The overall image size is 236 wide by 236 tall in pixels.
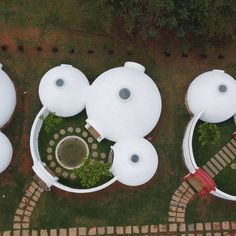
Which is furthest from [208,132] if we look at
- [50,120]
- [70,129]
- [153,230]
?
[50,120]

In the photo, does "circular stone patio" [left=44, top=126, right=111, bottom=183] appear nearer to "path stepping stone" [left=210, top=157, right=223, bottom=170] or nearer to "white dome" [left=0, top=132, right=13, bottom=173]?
"white dome" [left=0, top=132, right=13, bottom=173]

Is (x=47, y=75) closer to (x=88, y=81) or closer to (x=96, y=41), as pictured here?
(x=88, y=81)

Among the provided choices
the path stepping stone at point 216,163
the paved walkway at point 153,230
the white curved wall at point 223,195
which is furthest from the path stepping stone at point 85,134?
the white curved wall at point 223,195

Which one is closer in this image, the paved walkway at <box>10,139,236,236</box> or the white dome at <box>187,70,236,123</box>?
the white dome at <box>187,70,236,123</box>

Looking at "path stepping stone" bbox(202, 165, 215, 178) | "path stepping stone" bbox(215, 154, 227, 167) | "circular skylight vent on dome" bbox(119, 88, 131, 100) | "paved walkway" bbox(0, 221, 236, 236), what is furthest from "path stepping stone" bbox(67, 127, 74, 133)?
"path stepping stone" bbox(215, 154, 227, 167)

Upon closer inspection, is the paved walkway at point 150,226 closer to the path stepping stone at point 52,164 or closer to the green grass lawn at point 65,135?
the path stepping stone at point 52,164

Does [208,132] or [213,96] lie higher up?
[213,96]

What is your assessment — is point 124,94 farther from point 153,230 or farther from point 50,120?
point 153,230

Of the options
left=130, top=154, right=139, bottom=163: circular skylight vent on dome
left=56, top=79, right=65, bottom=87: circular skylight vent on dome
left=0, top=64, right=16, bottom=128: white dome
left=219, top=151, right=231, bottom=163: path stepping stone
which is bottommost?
left=219, top=151, right=231, bottom=163: path stepping stone

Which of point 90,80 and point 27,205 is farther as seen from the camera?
point 90,80
